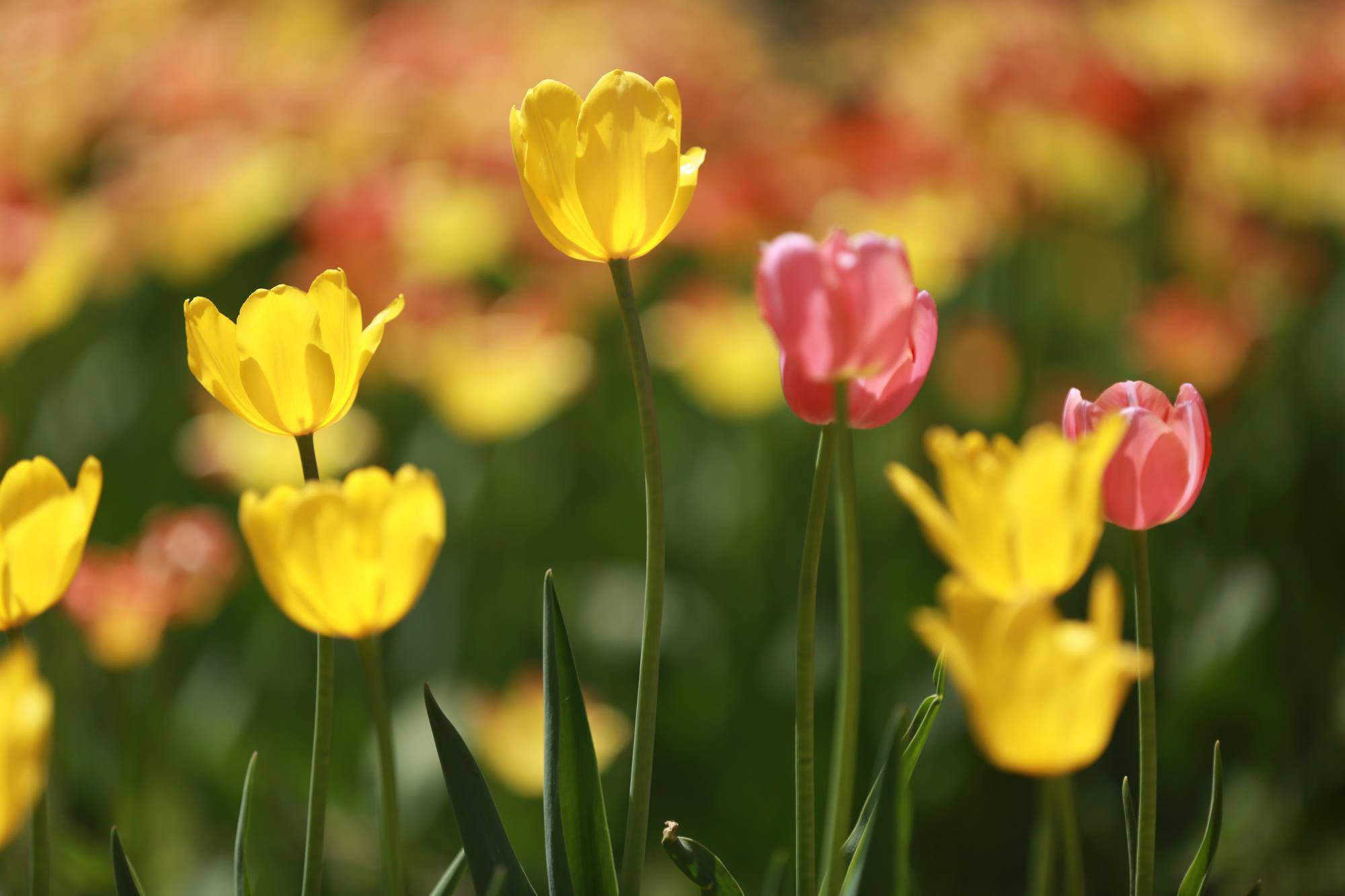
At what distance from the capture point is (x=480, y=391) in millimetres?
1192

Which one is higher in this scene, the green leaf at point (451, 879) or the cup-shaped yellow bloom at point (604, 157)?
the cup-shaped yellow bloom at point (604, 157)

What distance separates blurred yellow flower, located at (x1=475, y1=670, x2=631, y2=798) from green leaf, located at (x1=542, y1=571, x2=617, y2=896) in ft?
1.72

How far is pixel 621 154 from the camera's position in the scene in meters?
0.36

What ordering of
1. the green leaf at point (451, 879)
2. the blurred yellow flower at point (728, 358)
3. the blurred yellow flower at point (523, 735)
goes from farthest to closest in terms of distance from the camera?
the blurred yellow flower at point (728, 358) → the blurred yellow flower at point (523, 735) → the green leaf at point (451, 879)

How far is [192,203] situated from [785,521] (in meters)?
0.84

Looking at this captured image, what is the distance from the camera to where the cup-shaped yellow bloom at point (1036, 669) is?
0.28m

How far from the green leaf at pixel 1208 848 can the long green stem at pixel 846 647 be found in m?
0.11

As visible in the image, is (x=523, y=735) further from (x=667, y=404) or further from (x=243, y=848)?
(x=667, y=404)

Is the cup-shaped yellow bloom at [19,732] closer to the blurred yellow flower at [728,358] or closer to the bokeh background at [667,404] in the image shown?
the bokeh background at [667,404]

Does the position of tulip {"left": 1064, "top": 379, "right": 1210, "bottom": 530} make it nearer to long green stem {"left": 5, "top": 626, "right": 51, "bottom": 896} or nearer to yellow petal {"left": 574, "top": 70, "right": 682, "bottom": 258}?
yellow petal {"left": 574, "top": 70, "right": 682, "bottom": 258}

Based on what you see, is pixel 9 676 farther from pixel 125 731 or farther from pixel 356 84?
pixel 356 84

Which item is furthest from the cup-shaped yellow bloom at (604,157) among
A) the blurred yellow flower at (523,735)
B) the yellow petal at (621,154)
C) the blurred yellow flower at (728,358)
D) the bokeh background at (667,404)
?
the blurred yellow flower at (728,358)

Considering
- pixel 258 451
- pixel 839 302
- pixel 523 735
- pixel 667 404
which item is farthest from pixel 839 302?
pixel 667 404

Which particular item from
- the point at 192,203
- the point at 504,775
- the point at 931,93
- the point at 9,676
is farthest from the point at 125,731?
the point at 931,93
